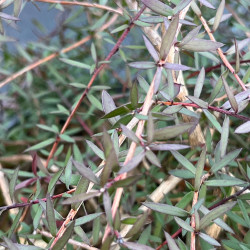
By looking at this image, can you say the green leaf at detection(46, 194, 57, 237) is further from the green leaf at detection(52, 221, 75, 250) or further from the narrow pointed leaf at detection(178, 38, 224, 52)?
the narrow pointed leaf at detection(178, 38, 224, 52)

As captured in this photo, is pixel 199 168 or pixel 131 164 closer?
pixel 131 164

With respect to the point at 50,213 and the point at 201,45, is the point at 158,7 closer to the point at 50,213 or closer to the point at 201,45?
the point at 201,45

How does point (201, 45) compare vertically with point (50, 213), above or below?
above

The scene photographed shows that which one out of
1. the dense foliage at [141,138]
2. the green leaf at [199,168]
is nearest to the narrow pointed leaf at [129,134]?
the dense foliage at [141,138]

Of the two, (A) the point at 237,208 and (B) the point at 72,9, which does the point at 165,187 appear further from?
(B) the point at 72,9

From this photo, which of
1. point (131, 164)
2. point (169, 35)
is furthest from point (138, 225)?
point (169, 35)

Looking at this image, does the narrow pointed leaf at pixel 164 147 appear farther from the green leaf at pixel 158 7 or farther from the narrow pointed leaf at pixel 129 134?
the green leaf at pixel 158 7

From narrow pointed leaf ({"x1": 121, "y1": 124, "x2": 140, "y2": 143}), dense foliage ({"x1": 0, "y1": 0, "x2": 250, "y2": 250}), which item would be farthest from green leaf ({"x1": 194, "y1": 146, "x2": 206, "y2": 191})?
narrow pointed leaf ({"x1": 121, "y1": 124, "x2": 140, "y2": 143})
